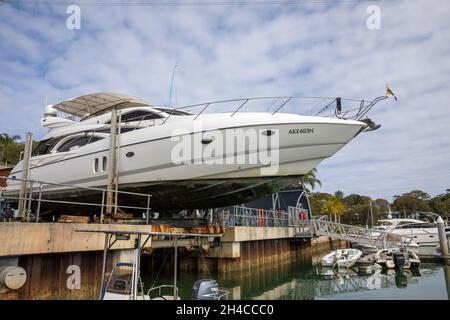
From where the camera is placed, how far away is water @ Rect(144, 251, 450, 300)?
11.5 metres

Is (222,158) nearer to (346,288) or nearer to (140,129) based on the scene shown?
(140,129)

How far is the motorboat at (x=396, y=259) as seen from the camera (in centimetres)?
1722

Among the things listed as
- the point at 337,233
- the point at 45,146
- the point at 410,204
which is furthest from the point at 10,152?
the point at 410,204

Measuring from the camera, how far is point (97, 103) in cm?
1270

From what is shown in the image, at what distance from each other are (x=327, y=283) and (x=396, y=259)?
17.4 feet

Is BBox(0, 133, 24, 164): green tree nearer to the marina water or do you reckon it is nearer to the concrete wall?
the marina water

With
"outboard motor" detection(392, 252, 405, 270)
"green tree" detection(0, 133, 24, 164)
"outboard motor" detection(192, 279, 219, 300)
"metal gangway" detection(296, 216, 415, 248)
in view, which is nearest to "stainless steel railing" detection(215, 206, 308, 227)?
"metal gangway" detection(296, 216, 415, 248)

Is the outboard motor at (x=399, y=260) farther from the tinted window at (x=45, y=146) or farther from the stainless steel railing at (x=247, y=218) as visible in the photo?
the tinted window at (x=45, y=146)

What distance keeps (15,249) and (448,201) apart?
6741 cm

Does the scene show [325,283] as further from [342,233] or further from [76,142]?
[76,142]

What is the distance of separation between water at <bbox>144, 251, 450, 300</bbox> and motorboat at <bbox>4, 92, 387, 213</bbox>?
11.4ft

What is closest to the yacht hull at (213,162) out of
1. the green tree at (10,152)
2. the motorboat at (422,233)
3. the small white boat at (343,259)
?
the small white boat at (343,259)

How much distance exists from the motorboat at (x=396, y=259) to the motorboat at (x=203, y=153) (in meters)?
Answer: 10.6
